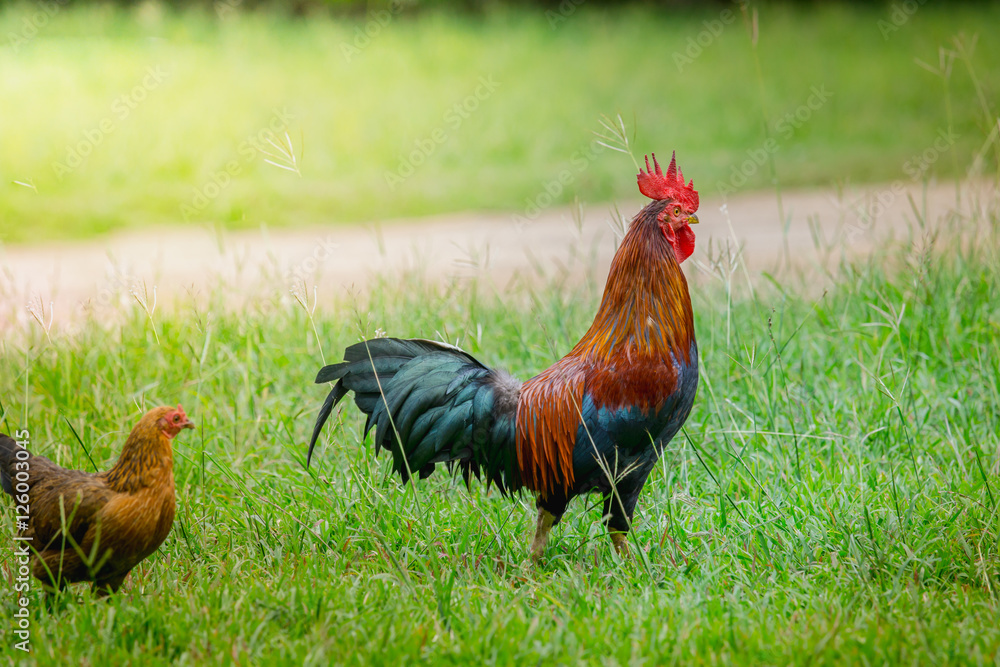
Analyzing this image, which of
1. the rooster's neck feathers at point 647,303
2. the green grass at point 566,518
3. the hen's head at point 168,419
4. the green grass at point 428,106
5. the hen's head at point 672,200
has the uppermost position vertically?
the green grass at point 428,106

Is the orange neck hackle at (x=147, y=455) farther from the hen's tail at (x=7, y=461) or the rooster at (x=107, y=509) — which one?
the hen's tail at (x=7, y=461)

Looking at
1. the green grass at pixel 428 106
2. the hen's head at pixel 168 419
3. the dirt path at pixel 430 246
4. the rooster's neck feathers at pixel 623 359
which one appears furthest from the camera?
the green grass at pixel 428 106

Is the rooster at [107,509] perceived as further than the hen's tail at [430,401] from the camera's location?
No

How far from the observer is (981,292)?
4.81 metres

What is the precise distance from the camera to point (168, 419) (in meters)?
2.64

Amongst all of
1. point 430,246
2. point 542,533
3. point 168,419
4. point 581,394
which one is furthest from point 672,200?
point 430,246

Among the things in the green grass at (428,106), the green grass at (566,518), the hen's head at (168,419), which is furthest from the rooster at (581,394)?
the green grass at (428,106)

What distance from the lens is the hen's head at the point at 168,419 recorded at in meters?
2.63

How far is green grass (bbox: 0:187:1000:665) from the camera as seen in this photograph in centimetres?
252

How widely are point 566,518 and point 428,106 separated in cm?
950

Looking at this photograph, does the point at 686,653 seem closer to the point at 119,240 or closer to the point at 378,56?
the point at 119,240

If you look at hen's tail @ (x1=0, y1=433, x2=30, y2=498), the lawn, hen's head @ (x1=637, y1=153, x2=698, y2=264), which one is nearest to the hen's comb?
hen's head @ (x1=637, y1=153, x2=698, y2=264)

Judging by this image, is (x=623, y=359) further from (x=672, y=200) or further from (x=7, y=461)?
(x=7, y=461)

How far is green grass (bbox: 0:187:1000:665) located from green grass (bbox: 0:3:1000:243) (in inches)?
172
